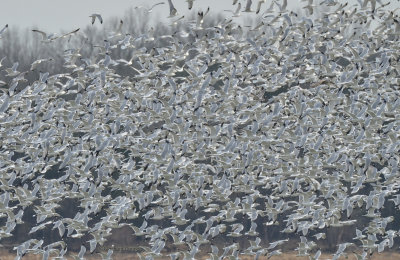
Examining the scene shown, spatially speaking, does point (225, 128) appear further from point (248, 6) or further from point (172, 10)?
point (172, 10)

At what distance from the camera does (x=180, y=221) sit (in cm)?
3716

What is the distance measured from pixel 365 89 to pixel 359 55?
2.57 meters

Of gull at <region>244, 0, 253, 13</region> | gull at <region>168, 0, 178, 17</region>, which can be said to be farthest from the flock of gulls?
gull at <region>168, 0, 178, 17</region>

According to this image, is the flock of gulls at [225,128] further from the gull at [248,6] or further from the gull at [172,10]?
the gull at [172,10]

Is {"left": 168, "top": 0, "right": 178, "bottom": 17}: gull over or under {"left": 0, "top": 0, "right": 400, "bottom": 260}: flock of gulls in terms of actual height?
over

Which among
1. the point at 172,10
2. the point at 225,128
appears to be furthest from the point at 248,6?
the point at 225,128

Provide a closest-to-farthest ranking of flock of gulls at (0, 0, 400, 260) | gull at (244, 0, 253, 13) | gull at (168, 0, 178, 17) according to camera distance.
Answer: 1. gull at (168, 0, 178, 17)
2. gull at (244, 0, 253, 13)
3. flock of gulls at (0, 0, 400, 260)

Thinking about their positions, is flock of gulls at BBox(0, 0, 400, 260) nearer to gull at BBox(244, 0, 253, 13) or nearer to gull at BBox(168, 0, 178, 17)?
gull at BBox(244, 0, 253, 13)

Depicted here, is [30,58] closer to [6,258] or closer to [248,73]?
[6,258]

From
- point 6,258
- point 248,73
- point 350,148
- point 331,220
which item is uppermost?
point 248,73

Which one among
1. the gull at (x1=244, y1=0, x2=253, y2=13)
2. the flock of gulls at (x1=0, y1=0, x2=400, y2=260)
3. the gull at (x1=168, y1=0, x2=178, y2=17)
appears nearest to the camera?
the gull at (x1=168, y1=0, x2=178, y2=17)

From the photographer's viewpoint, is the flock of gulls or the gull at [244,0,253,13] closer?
the gull at [244,0,253,13]

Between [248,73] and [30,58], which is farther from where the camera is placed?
[30,58]

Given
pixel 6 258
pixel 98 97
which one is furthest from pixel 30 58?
pixel 98 97
